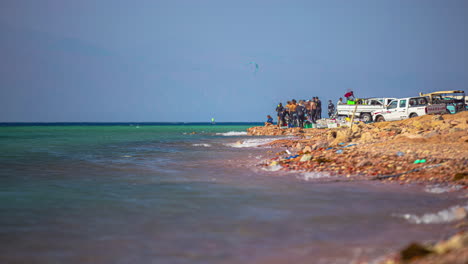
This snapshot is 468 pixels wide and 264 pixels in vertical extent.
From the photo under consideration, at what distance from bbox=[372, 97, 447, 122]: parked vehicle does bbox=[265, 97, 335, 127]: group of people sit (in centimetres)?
636

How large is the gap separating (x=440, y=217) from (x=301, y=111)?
84.6 ft

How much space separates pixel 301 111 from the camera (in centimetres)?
3045

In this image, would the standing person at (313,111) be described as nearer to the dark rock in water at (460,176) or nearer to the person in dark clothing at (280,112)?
the person in dark clothing at (280,112)

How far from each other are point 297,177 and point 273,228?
4126mm

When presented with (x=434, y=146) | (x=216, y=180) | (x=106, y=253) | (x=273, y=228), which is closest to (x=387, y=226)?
(x=273, y=228)

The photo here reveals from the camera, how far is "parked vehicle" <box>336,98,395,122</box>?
1054 inches

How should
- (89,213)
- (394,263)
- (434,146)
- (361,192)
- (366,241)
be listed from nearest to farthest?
(394,263)
(366,241)
(89,213)
(361,192)
(434,146)

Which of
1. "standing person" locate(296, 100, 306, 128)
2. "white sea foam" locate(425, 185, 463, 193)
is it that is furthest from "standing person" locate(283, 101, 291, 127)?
"white sea foam" locate(425, 185, 463, 193)

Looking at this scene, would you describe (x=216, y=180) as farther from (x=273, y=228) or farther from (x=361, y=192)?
(x=273, y=228)

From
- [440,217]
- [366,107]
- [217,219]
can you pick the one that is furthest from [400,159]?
[366,107]

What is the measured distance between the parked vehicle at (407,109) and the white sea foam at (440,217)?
2010 centimetres

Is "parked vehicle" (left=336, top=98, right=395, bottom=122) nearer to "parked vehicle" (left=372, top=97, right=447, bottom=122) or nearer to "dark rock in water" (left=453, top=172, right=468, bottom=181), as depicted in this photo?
"parked vehicle" (left=372, top=97, right=447, bottom=122)

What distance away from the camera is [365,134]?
13.6m

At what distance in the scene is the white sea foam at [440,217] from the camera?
15.8ft
